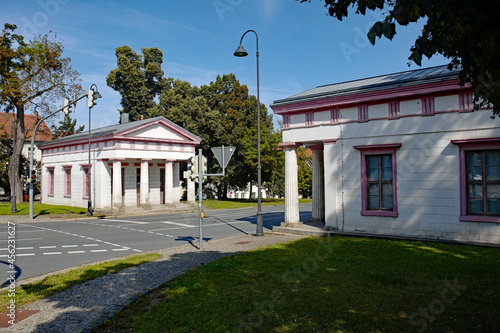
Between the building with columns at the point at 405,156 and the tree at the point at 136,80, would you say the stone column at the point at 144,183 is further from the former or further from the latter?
the building with columns at the point at 405,156

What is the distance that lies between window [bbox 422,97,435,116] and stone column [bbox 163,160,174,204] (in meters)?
23.9

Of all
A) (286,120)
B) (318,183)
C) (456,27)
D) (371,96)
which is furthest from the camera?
(318,183)

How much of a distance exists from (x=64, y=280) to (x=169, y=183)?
24810 mm

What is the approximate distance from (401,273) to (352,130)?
7.10 metres

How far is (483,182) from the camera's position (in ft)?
38.5

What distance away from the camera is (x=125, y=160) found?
31.4m

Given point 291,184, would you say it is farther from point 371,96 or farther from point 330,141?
point 371,96

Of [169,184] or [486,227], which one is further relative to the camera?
[169,184]

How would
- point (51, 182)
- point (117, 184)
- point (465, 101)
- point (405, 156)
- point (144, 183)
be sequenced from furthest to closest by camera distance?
point (51, 182), point (144, 183), point (117, 184), point (405, 156), point (465, 101)

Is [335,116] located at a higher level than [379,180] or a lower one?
higher

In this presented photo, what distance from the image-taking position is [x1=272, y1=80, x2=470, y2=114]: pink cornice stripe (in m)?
12.2

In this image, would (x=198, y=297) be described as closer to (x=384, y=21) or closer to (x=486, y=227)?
(x=384, y=21)

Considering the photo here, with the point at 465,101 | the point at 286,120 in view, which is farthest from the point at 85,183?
the point at 465,101

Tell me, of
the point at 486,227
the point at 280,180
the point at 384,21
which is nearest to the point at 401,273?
the point at 486,227
